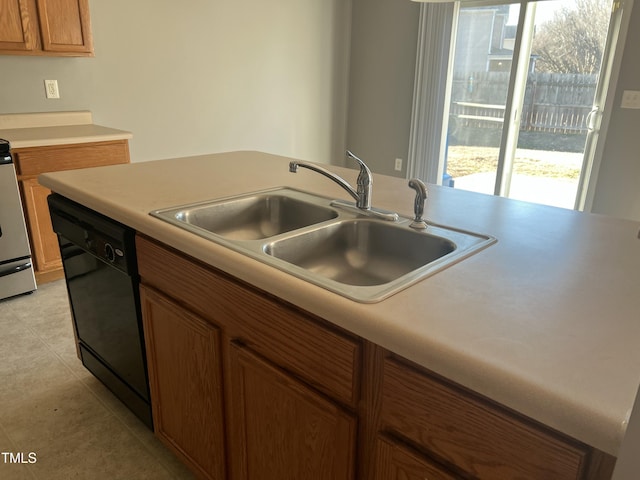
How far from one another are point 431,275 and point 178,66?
135 inches

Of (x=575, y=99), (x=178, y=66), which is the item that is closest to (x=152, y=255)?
(x=178, y=66)

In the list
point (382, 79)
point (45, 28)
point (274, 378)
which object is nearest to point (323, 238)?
point (274, 378)

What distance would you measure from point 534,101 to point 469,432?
380 centimetres

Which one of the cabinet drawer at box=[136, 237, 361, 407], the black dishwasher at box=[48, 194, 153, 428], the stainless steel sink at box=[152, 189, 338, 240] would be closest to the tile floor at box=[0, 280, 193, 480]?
the black dishwasher at box=[48, 194, 153, 428]

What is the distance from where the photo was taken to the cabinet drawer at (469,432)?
68 centimetres

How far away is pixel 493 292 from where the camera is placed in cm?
92

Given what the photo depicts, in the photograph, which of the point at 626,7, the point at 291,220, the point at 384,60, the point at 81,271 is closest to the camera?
the point at 291,220

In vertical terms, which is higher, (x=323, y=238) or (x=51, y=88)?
(x=51, y=88)

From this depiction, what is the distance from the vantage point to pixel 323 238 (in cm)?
135

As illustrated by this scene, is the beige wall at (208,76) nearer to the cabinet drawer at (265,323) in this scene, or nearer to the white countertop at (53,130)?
the white countertop at (53,130)

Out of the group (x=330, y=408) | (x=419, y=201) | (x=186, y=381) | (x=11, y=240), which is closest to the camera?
(x=330, y=408)

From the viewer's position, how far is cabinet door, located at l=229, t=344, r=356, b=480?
1000 mm

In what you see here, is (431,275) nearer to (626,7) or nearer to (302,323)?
(302,323)

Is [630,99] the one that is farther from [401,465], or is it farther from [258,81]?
[401,465]
